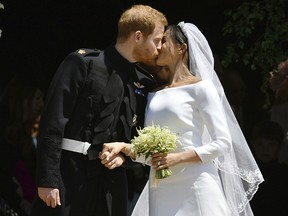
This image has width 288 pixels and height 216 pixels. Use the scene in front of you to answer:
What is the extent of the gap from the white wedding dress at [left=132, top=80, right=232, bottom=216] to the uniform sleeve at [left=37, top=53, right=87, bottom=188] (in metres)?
0.62

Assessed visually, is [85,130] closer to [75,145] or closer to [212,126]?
[75,145]

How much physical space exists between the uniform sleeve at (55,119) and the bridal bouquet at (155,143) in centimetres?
51

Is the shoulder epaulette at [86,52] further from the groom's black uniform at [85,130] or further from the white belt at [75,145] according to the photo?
the white belt at [75,145]

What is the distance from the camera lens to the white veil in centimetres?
729

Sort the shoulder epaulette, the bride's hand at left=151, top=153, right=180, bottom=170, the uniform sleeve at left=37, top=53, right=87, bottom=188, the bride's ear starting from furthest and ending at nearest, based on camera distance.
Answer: the bride's ear
the shoulder epaulette
the bride's hand at left=151, top=153, right=180, bottom=170
the uniform sleeve at left=37, top=53, right=87, bottom=188

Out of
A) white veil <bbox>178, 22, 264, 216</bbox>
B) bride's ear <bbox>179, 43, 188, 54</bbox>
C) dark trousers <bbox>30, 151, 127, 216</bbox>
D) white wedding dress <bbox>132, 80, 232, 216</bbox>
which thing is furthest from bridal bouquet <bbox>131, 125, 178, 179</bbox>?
bride's ear <bbox>179, 43, 188, 54</bbox>

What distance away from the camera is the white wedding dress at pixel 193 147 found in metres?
6.98

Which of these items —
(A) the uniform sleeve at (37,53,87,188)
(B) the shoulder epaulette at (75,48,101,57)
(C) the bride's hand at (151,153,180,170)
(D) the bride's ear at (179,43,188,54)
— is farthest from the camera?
(D) the bride's ear at (179,43,188,54)

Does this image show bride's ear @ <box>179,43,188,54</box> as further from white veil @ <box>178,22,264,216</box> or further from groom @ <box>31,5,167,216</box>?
groom @ <box>31,5,167,216</box>

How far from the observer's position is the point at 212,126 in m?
Answer: 6.98

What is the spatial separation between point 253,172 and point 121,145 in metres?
1.09

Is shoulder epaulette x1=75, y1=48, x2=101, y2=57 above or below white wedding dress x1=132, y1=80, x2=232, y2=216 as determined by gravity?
above

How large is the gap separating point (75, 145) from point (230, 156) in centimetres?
116

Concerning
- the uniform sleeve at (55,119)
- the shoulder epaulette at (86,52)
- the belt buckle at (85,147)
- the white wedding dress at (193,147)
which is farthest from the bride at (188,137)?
the shoulder epaulette at (86,52)
